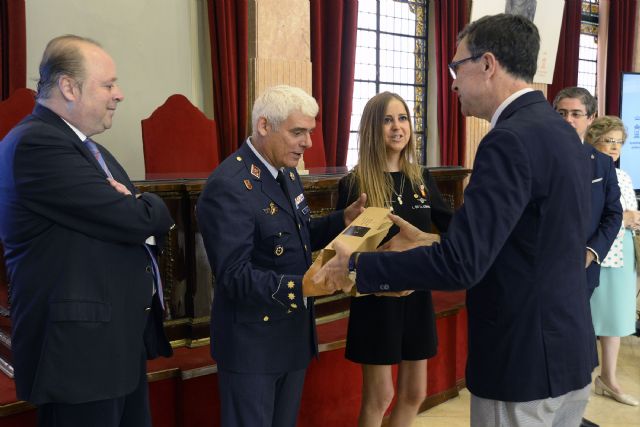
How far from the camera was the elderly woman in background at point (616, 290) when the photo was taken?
12.2 ft

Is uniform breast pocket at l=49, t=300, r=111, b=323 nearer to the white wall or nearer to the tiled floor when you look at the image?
the tiled floor

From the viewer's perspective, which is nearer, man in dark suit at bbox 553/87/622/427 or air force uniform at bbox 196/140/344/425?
air force uniform at bbox 196/140/344/425

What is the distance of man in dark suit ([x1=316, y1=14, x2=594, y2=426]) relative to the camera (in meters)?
1.50

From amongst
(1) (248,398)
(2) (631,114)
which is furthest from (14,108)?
(2) (631,114)

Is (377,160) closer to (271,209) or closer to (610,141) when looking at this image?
(271,209)

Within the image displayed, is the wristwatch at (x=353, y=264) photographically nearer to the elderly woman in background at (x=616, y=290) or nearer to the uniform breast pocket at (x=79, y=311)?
the uniform breast pocket at (x=79, y=311)

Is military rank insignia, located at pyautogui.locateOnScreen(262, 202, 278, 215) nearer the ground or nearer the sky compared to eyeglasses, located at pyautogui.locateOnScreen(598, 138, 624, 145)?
nearer the ground

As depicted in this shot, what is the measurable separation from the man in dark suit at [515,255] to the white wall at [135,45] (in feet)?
14.6

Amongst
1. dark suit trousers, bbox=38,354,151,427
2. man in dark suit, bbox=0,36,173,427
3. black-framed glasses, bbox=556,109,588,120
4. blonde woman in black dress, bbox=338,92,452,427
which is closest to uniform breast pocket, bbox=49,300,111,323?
man in dark suit, bbox=0,36,173,427

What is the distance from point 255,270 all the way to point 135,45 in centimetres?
451

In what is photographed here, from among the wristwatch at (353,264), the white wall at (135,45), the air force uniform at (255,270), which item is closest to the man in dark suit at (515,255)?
Result: the wristwatch at (353,264)

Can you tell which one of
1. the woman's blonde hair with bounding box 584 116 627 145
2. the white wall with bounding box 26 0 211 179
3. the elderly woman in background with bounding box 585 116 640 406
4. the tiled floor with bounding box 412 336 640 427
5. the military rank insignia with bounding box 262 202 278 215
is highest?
the white wall with bounding box 26 0 211 179

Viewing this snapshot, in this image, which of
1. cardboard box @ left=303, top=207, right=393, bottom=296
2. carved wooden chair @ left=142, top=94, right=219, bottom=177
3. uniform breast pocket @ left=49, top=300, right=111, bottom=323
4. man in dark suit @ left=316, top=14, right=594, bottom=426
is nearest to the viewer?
man in dark suit @ left=316, top=14, right=594, bottom=426

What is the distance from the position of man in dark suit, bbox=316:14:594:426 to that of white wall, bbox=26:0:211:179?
176 inches
